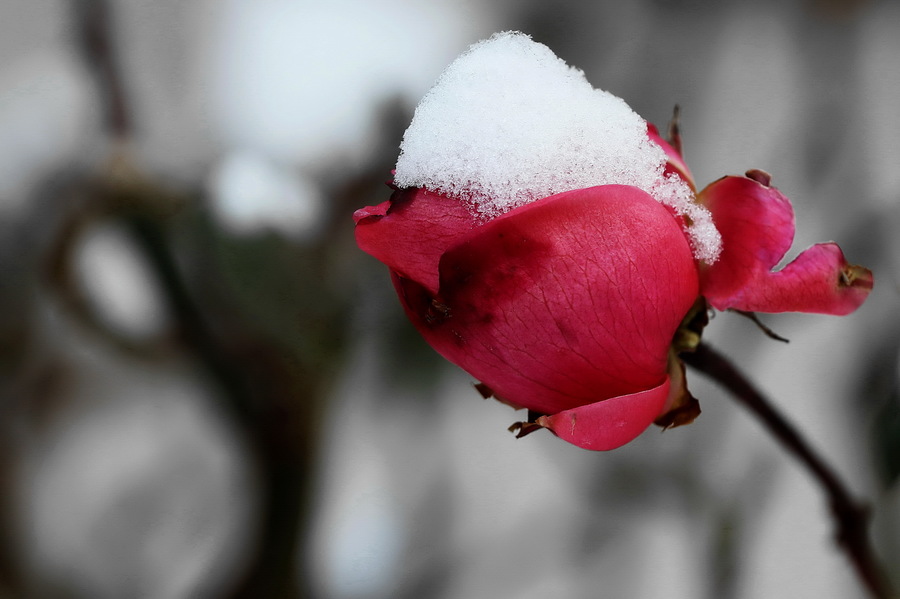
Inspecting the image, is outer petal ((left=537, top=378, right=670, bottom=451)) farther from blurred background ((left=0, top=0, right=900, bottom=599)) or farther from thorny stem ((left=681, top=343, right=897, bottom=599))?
blurred background ((left=0, top=0, right=900, bottom=599))

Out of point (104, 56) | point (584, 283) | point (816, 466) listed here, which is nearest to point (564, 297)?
point (584, 283)

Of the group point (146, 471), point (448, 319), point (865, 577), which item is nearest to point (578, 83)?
point (448, 319)

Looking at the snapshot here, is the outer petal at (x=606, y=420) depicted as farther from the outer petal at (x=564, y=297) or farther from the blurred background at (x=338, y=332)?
the blurred background at (x=338, y=332)

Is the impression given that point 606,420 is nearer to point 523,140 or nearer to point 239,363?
point 523,140

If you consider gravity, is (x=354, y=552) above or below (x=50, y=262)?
below

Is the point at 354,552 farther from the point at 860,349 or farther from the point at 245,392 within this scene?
the point at 860,349

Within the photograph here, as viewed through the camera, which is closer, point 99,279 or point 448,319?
point 448,319
